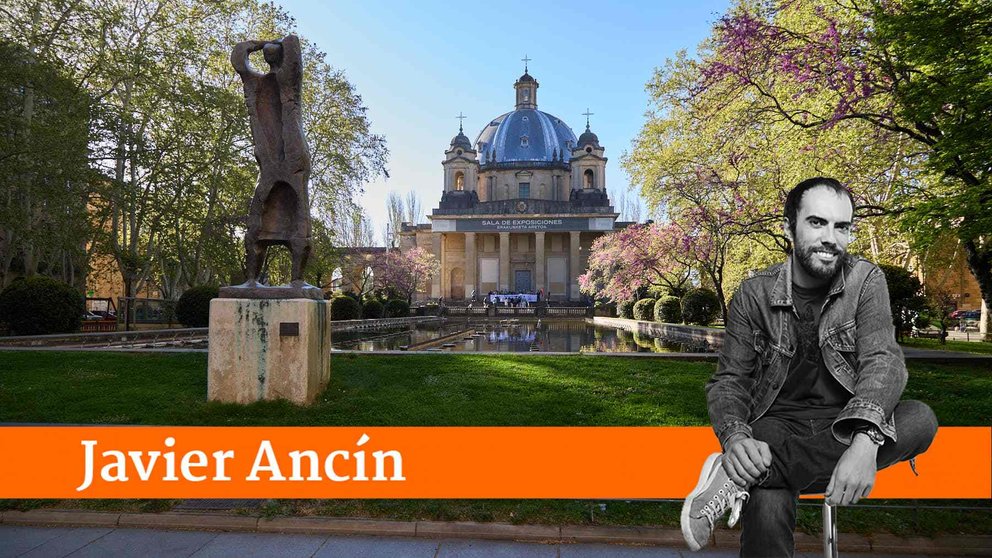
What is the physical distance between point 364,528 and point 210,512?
1.21 m

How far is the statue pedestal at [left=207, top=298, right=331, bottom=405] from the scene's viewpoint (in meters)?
6.49

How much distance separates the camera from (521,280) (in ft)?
222

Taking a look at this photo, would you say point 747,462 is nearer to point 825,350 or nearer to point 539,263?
point 825,350

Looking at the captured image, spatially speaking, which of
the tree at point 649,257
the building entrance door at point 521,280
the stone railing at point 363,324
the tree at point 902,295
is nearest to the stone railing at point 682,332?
the tree at point 649,257

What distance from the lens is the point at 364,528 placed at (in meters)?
4.09

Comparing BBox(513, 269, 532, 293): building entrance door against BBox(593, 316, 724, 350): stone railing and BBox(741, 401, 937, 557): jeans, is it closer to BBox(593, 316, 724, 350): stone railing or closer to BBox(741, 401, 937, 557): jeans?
BBox(593, 316, 724, 350): stone railing

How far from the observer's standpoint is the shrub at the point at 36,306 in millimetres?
14867

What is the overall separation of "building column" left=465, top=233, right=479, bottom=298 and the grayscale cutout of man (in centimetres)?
6340

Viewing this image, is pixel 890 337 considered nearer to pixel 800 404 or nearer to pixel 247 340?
pixel 800 404

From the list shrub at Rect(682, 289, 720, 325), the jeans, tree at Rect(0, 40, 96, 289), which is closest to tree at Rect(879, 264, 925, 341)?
shrub at Rect(682, 289, 720, 325)

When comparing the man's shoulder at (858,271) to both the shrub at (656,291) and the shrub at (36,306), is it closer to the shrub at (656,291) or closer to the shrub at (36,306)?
the shrub at (36,306)

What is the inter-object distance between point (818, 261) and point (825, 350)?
26cm

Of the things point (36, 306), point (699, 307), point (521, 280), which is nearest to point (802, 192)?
point (36, 306)

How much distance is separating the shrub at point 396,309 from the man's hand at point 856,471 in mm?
36308
